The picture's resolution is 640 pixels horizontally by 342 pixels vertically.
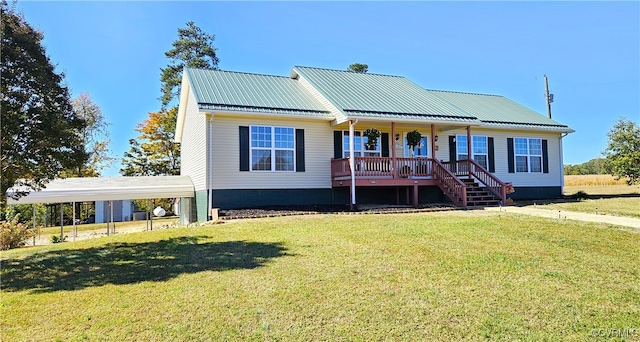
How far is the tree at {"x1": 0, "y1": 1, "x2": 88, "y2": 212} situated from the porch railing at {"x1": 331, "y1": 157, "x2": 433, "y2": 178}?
9.02 metres

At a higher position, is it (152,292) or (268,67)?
(268,67)

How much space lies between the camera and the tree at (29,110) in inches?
287

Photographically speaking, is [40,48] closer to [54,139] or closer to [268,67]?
[54,139]

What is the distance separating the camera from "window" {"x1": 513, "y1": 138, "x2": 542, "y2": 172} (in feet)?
63.2

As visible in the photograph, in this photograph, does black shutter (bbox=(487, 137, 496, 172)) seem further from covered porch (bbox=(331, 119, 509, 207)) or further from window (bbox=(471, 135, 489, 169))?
covered porch (bbox=(331, 119, 509, 207))

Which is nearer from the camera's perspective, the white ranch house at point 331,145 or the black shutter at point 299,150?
the white ranch house at point 331,145

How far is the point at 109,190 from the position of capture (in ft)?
51.9

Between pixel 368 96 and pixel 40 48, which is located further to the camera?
pixel 368 96

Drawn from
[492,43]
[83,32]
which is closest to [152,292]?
[83,32]

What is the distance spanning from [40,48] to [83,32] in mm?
3821

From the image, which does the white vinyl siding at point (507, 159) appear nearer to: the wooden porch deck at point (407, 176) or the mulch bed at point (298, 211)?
the wooden porch deck at point (407, 176)

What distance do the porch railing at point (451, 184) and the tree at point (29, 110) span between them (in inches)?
472

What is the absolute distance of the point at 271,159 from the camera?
1474cm

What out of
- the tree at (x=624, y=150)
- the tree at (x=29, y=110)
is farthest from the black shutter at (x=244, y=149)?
the tree at (x=624, y=150)
